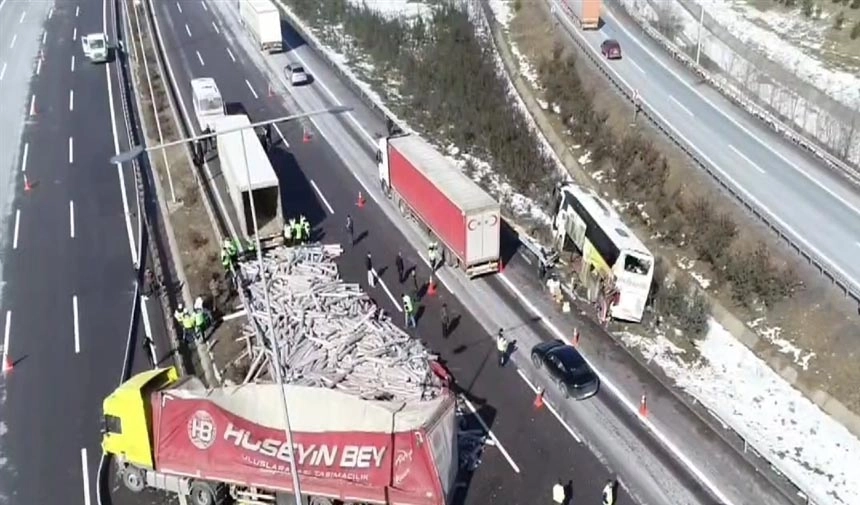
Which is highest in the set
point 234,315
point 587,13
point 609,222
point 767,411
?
point 587,13

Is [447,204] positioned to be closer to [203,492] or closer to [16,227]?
[203,492]

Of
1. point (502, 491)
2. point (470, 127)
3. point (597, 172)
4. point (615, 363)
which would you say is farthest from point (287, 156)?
point (502, 491)

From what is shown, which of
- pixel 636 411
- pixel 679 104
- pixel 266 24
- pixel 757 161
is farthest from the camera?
pixel 266 24

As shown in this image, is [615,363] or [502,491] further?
[615,363]

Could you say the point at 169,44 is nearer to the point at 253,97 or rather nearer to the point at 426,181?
the point at 253,97

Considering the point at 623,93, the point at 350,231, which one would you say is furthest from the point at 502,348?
the point at 623,93

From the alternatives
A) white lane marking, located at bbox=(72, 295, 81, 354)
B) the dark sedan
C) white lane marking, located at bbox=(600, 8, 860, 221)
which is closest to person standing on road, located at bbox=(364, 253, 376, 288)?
the dark sedan
